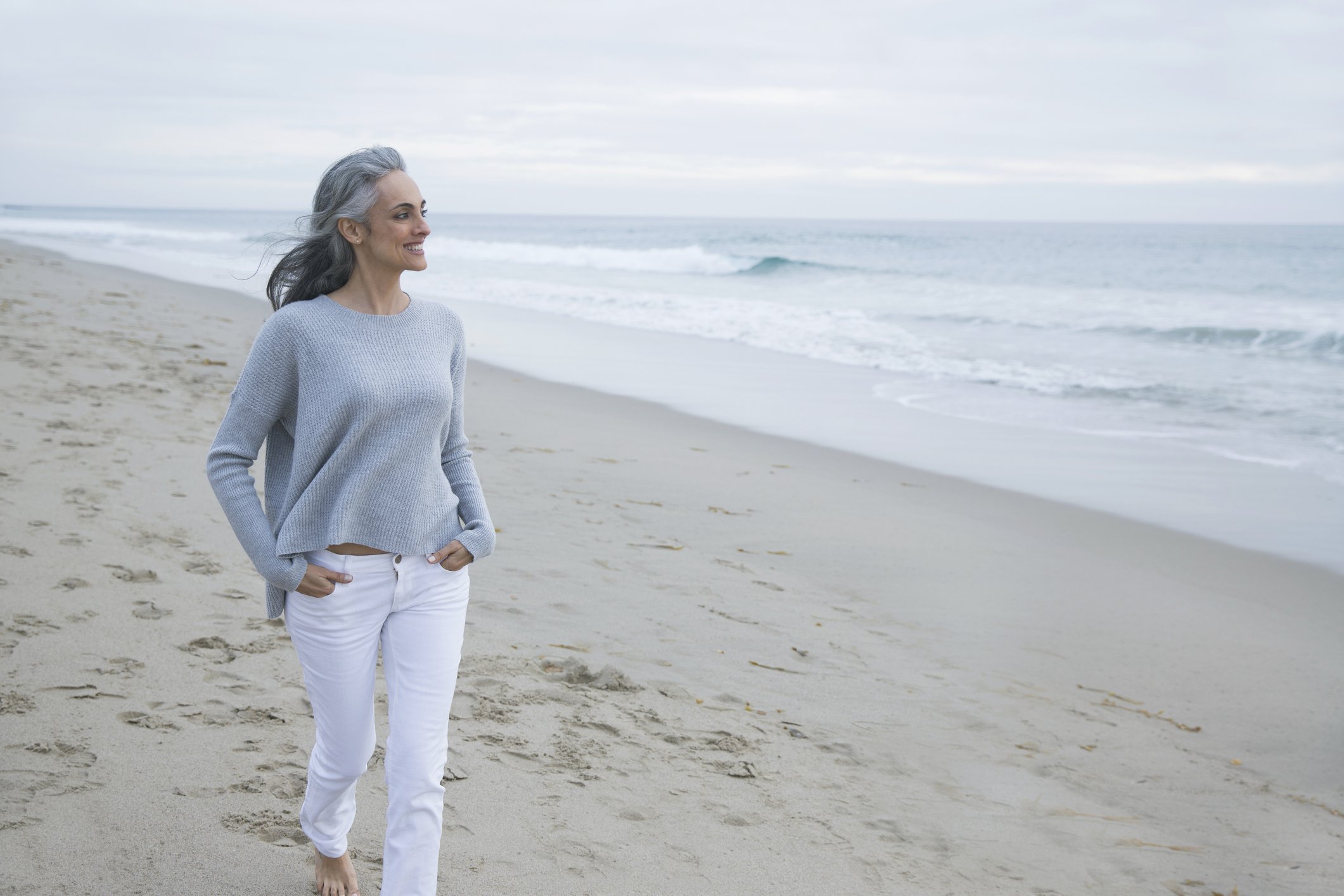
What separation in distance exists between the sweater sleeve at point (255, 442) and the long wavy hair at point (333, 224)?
0.16m

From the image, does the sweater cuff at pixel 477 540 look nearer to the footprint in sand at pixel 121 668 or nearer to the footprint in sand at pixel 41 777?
the footprint in sand at pixel 41 777

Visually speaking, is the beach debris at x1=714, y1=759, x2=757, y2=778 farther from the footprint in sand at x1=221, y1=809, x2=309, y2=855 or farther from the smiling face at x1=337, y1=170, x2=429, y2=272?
the smiling face at x1=337, y1=170, x2=429, y2=272

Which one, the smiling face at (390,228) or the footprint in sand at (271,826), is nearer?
the smiling face at (390,228)

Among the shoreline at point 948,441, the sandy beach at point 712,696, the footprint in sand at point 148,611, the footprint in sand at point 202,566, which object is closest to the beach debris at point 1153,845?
the sandy beach at point 712,696

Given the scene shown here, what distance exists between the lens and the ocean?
8148 mm

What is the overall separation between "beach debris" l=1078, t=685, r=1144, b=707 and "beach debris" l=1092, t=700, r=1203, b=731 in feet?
0.16

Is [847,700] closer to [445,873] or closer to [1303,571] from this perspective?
[445,873]

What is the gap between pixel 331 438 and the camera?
220 cm

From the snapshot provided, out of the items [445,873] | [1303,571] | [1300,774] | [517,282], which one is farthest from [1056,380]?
[517,282]

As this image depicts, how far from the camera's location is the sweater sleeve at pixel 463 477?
2383 millimetres

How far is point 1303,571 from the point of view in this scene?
6031 millimetres

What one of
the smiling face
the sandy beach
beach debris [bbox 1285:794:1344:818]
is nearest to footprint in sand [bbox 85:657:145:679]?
the sandy beach

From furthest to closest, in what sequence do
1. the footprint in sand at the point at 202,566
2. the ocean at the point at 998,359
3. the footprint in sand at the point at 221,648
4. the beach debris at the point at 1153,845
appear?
the ocean at the point at 998,359 < the footprint in sand at the point at 202,566 < the footprint in sand at the point at 221,648 < the beach debris at the point at 1153,845

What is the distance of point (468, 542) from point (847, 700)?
231 cm
